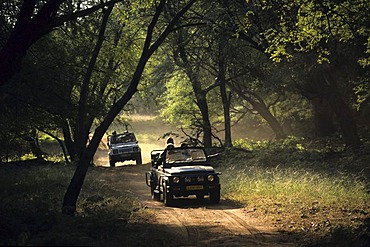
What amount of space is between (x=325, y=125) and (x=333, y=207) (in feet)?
93.5

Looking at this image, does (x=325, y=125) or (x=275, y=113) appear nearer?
(x=325, y=125)

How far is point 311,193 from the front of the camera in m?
18.8

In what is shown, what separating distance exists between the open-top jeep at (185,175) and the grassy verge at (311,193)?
1223mm

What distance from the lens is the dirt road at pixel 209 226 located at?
12.3 m

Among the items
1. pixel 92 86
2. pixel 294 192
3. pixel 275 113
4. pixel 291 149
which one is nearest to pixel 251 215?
pixel 294 192

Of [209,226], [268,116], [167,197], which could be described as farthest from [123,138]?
[209,226]

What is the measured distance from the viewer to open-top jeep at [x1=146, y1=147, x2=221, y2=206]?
17969mm

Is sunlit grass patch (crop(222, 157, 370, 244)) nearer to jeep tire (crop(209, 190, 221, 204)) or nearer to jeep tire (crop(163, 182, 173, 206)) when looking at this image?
jeep tire (crop(209, 190, 221, 204))

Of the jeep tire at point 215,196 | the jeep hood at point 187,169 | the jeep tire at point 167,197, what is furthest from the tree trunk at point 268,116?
the jeep tire at point 167,197

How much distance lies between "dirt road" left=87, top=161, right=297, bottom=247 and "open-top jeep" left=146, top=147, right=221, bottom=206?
37cm

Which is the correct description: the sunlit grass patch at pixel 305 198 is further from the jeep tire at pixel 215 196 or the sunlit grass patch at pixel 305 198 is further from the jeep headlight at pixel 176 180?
the jeep headlight at pixel 176 180

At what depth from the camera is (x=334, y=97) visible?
29.8 metres

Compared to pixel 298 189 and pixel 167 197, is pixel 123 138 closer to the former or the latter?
pixel 298 189

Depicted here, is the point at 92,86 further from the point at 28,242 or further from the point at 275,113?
the point at 28,242
